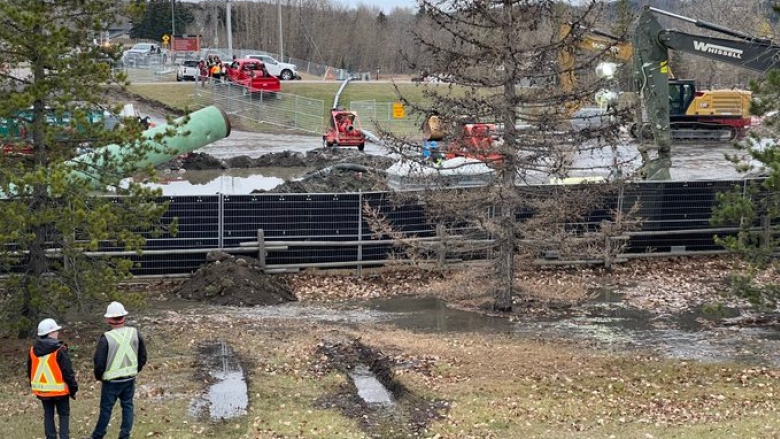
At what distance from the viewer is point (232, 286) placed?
18.7 m

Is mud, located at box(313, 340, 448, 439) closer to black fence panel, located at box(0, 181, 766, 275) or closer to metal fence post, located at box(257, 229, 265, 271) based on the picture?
black fence panel, located at box(0, 181, 766, 275)

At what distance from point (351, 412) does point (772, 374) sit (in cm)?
646

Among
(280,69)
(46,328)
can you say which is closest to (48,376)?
(46,328)

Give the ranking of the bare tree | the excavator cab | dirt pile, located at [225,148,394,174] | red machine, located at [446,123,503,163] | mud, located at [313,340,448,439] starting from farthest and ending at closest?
the excavator cab < dirt pile, located at [225,148,394,174] < red machine, located at [446,123,503,163] < the bare tree < mud, located at [313,340,448,439]

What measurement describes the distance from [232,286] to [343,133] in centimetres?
2359

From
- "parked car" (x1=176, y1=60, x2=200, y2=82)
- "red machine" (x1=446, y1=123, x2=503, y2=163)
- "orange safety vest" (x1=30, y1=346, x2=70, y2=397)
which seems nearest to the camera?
"orange safety vest" (x1=30, y1=346, x2=70, y2=397)

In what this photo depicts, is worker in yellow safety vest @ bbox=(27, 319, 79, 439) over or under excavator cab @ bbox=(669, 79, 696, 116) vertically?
under

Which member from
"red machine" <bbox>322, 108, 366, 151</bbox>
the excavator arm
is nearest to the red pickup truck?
"red machine" <bbox>322, 108, 366, 151</bbox>

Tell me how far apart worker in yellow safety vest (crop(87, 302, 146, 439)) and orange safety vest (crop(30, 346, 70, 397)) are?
0.39m

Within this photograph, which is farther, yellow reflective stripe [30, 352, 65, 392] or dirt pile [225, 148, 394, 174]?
dirt pile [225, 148, 394, 174]

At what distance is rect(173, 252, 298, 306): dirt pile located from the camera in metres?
18.5

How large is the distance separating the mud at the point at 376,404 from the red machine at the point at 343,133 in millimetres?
27181

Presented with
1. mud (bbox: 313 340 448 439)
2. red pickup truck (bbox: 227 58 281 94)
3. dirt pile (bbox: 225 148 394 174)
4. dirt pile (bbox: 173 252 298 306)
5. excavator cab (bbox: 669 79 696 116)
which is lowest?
mud (bbox: 313 340 448 439)

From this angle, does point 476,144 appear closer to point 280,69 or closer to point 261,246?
point 261,246
